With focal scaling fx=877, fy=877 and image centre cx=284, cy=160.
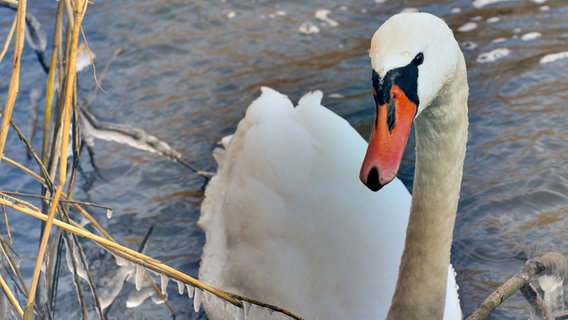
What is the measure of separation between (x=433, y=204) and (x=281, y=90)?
3.49 m

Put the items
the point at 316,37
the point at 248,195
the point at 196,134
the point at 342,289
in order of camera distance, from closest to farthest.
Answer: the point at 342,289, the point at 248,195, the point at 196,134, the point at 316,37

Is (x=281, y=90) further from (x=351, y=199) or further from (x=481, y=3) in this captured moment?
(x=351, y=199)

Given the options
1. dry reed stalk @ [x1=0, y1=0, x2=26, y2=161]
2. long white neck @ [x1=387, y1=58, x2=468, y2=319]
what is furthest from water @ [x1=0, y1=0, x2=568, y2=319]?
dry reed stalk @ [x1=0, y1=0, x2=26, y2=161]

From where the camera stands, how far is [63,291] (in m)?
4.45

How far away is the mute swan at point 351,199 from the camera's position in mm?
2400

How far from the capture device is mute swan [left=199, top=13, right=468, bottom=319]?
2400mm

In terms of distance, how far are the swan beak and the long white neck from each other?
0.33m

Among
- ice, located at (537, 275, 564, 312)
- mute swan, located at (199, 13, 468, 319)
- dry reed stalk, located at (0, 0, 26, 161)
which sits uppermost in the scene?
dry reed stalk, located at (0, 0, 26, 161)

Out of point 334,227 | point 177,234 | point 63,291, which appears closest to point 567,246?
point 334,227

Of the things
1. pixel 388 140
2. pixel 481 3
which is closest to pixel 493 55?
pixel 481 3

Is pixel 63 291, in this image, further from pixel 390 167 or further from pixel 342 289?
pixel 390 167

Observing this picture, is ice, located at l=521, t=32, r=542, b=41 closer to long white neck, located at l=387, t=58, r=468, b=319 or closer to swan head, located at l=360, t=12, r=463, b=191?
long white neck, located at l=387, t=58, r=468, b=319

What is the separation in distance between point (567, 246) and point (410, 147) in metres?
1.42

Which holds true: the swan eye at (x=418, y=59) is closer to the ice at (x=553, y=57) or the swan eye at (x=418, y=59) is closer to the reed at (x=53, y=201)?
the reed at (x=53, y=201)
